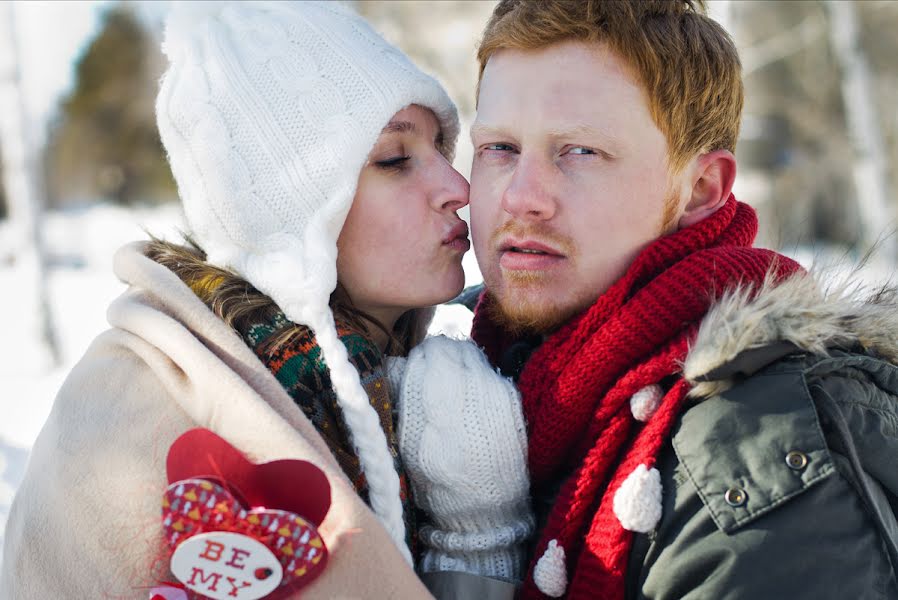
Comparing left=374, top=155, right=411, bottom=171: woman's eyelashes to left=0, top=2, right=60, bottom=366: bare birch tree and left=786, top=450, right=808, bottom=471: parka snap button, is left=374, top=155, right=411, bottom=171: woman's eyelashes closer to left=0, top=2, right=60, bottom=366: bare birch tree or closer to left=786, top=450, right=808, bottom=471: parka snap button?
left=786, top=450, right=808, bottom=471: parka snap button

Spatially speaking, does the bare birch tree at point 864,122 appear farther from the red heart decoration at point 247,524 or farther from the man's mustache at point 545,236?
the red heart decoration at point 247,524

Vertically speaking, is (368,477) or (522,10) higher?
(522,10)

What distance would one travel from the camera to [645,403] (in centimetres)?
161

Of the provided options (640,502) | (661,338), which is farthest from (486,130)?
(640,502)

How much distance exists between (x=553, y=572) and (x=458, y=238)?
91 cm

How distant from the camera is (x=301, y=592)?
56.8 inches

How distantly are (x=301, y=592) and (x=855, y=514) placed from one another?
3.23 ft

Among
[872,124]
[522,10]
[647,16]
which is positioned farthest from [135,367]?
[872,124]

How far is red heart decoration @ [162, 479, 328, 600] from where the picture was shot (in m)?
1.40

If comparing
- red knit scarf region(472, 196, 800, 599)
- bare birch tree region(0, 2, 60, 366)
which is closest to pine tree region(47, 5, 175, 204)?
bare birch tree region(0, 2, 60, 366)

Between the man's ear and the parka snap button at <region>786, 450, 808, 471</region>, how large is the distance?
0.67 metres

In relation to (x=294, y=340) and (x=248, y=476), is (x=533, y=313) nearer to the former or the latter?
(x=294, y=340)

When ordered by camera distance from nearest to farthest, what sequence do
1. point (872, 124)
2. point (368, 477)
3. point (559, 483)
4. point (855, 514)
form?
point (855, 514), point (368, 477), point (559, 483), point (872, 124)

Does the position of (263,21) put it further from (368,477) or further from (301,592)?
(301,592)
